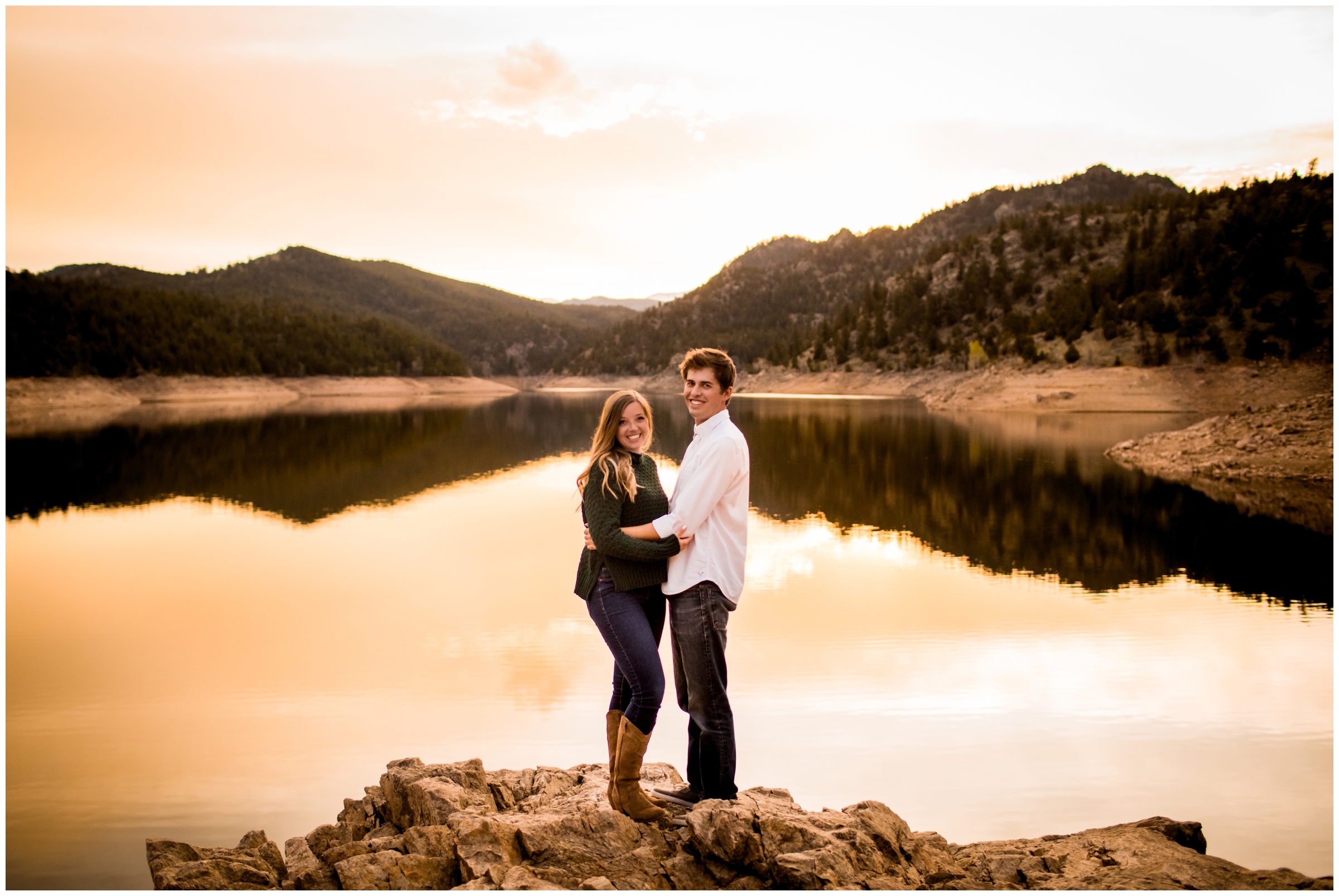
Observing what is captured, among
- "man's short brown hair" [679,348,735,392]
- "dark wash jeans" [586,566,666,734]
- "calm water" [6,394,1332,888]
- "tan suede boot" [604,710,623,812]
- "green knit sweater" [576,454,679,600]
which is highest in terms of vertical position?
"man's short brown hair" [679,348,735,392]

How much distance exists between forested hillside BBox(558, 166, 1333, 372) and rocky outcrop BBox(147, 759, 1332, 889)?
53.0 metres

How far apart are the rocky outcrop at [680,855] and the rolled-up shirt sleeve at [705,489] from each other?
1.25m

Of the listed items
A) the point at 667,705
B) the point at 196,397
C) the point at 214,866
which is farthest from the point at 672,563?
the point at 196,397

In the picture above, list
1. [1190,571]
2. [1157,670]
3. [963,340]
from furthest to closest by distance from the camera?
[963,340] → [1190,571] → [1157,670]

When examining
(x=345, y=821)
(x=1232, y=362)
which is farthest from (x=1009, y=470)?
(x=1232, y=362)

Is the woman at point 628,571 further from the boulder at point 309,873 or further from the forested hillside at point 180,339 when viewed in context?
the forested hillside at point 180,339

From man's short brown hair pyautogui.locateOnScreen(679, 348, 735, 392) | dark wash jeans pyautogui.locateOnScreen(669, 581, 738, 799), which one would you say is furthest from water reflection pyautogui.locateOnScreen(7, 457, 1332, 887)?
man's short brown hair pyautogui.locateOnScreen(679, 348, 735, 392)

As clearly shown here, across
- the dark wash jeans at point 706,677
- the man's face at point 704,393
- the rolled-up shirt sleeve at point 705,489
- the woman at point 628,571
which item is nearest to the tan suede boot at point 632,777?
the woman at point 628,571

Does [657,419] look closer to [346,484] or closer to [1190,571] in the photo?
[346,484]

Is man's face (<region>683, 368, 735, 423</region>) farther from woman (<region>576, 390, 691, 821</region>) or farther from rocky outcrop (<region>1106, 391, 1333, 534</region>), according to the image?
rocky outcrop (<region>1106, 391, 1333, 534</region>)

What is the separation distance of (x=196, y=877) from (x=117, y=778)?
8.09 ft

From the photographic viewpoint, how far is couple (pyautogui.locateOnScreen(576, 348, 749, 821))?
3.73 m

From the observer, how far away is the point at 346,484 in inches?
806

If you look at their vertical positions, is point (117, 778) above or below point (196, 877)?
below
